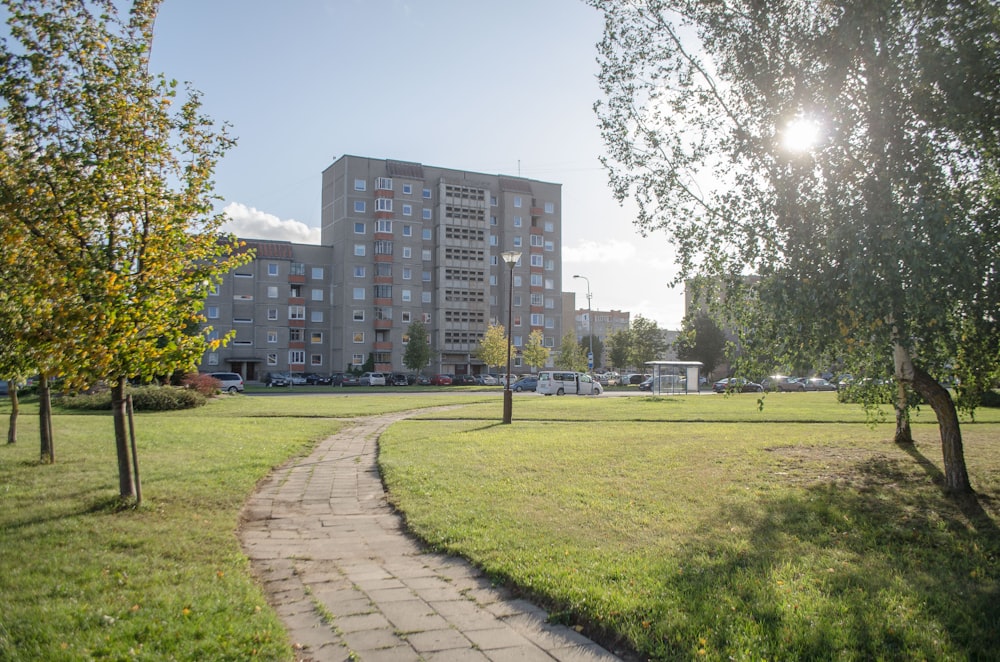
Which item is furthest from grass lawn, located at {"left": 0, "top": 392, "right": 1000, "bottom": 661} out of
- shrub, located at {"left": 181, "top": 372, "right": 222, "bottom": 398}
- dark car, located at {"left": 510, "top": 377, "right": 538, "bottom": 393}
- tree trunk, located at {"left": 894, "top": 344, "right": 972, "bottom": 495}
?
dark car, located at {"left": 510, "top": 377, "right": 538, "bottom": 393}

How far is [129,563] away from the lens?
225 inches

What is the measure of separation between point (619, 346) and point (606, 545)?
8195 cm

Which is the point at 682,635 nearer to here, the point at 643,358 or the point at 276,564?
the point at 276,564

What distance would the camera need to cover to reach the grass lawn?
4.35 m

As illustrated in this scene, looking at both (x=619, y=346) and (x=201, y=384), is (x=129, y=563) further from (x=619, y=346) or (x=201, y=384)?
(x=619, y=346)

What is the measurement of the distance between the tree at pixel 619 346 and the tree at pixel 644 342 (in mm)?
1817

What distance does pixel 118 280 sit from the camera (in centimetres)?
714

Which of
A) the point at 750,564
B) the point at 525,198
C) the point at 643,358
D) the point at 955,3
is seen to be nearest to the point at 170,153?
the point at 750,564

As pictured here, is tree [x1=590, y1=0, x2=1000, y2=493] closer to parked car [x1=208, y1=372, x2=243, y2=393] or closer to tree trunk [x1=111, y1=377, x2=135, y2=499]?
tree trunk [x1=111, y1=377, x2=135, y2=499]

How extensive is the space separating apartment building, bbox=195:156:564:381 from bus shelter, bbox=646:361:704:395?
3550 centimetres

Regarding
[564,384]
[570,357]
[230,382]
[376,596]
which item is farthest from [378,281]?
[376,596]

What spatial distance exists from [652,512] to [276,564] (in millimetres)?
4321

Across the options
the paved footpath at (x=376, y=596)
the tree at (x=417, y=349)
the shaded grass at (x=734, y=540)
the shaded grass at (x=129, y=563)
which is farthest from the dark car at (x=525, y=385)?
the paved footpath at (x=376, y=596)

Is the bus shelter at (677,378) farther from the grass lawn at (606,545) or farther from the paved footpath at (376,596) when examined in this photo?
the paved footpath at (376,596)
